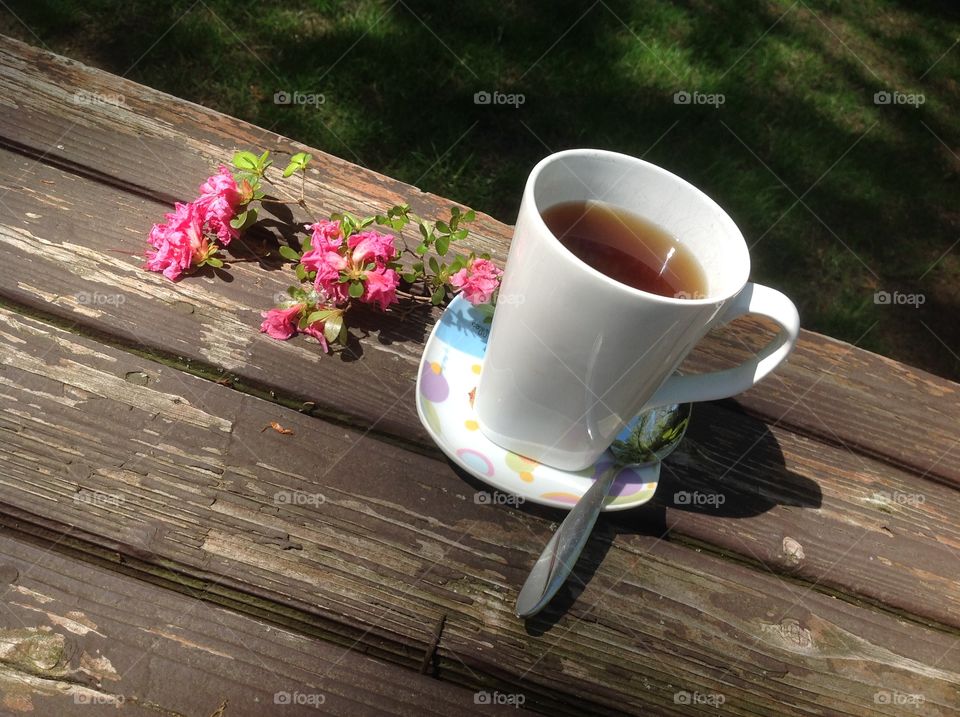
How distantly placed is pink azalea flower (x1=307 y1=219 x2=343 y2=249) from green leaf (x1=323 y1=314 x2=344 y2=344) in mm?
108

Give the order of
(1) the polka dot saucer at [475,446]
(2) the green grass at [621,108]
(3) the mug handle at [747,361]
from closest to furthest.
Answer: (3) the mug handle at [747,361] → (1) the polka dot saucer at [475,446] → (2) the green grass at [621,108]

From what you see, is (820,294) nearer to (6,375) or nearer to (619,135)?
(619,135)

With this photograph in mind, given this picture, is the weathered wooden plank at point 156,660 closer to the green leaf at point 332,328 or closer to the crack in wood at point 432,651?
the crack in wood at point 432,651

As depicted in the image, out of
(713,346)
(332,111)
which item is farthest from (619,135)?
(713,346)

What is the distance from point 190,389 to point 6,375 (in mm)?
185

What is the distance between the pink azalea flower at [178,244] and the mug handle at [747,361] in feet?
1.90

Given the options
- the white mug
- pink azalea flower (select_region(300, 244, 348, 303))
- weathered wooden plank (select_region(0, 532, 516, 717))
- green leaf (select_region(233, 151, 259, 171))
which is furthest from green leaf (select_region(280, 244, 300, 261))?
weathered wooden plank (select_region(0, 532, 516, 717))

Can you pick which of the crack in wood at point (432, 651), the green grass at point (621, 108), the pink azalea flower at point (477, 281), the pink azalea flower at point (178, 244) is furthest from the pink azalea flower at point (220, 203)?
the green grass at point (621, 108)

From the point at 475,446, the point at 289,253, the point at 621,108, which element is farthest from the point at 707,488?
the point at 621,108

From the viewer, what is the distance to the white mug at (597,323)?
2.34 feet

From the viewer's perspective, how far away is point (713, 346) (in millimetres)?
1105

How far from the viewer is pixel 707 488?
94 centimetres

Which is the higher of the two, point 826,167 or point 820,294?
point 826,167

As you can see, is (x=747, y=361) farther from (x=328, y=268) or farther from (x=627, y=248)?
(x=328, y=268)
